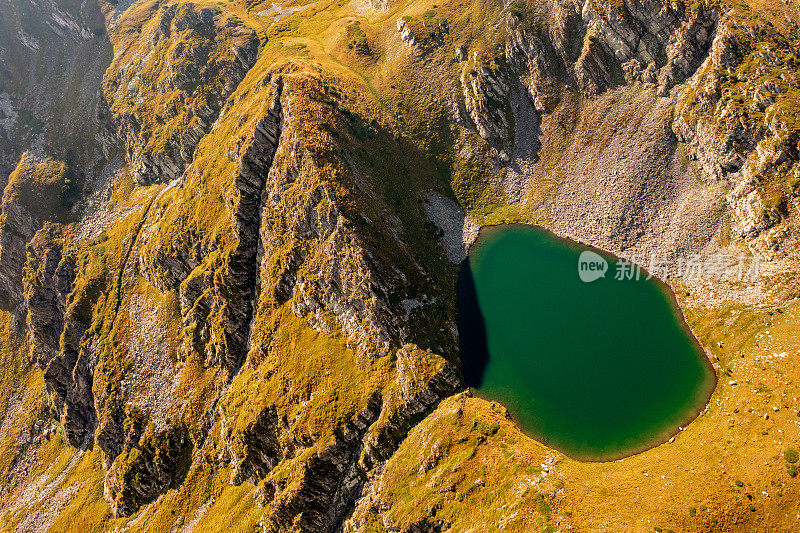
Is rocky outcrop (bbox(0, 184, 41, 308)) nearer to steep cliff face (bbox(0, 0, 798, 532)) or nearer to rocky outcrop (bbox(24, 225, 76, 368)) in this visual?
steep cliff face (bbox(0, 0, 798, 532))

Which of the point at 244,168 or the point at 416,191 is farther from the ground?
the point at 244,168

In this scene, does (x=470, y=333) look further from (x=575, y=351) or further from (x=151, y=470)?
(x=151, y=470)

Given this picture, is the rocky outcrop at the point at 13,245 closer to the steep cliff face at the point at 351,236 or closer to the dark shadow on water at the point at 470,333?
the steep cliff face at the point at 351,236

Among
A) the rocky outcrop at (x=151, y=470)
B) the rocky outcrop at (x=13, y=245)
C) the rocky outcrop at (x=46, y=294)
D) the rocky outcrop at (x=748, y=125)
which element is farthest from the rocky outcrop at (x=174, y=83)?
the rocky outcrop at (x=748, y=125)

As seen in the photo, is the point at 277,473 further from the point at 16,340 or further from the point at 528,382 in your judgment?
the point at 16,340

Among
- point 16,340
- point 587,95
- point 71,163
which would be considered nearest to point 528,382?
point 587,95
